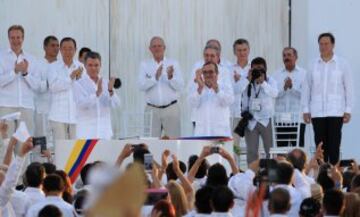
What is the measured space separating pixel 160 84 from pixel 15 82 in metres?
2.13

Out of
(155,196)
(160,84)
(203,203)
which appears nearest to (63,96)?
(160,84)

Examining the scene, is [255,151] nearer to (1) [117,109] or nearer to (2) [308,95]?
(2) [308,95]

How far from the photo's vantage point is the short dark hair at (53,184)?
768 centimetres

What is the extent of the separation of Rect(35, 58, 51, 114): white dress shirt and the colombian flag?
7.22 ft

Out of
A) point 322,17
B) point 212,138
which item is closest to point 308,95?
point 212,138

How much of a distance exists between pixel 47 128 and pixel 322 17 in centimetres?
486

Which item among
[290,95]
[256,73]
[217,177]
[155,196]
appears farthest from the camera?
[290,95]

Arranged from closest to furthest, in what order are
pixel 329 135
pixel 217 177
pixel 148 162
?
pixel 217 177 < pixel 148 162 < pixel 329 135

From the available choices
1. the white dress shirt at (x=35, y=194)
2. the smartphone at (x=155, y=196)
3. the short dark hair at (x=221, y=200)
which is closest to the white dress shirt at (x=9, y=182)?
the white dress shirt at (x=35, y=194)

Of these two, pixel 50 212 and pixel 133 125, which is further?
pixel 133 125

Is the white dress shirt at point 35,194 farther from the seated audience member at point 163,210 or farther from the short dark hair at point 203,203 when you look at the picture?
the seated audience member at point 163,210

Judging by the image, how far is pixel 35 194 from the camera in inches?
317

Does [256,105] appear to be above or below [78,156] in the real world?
above

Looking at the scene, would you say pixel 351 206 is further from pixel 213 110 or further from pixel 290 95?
pixel 290 95
